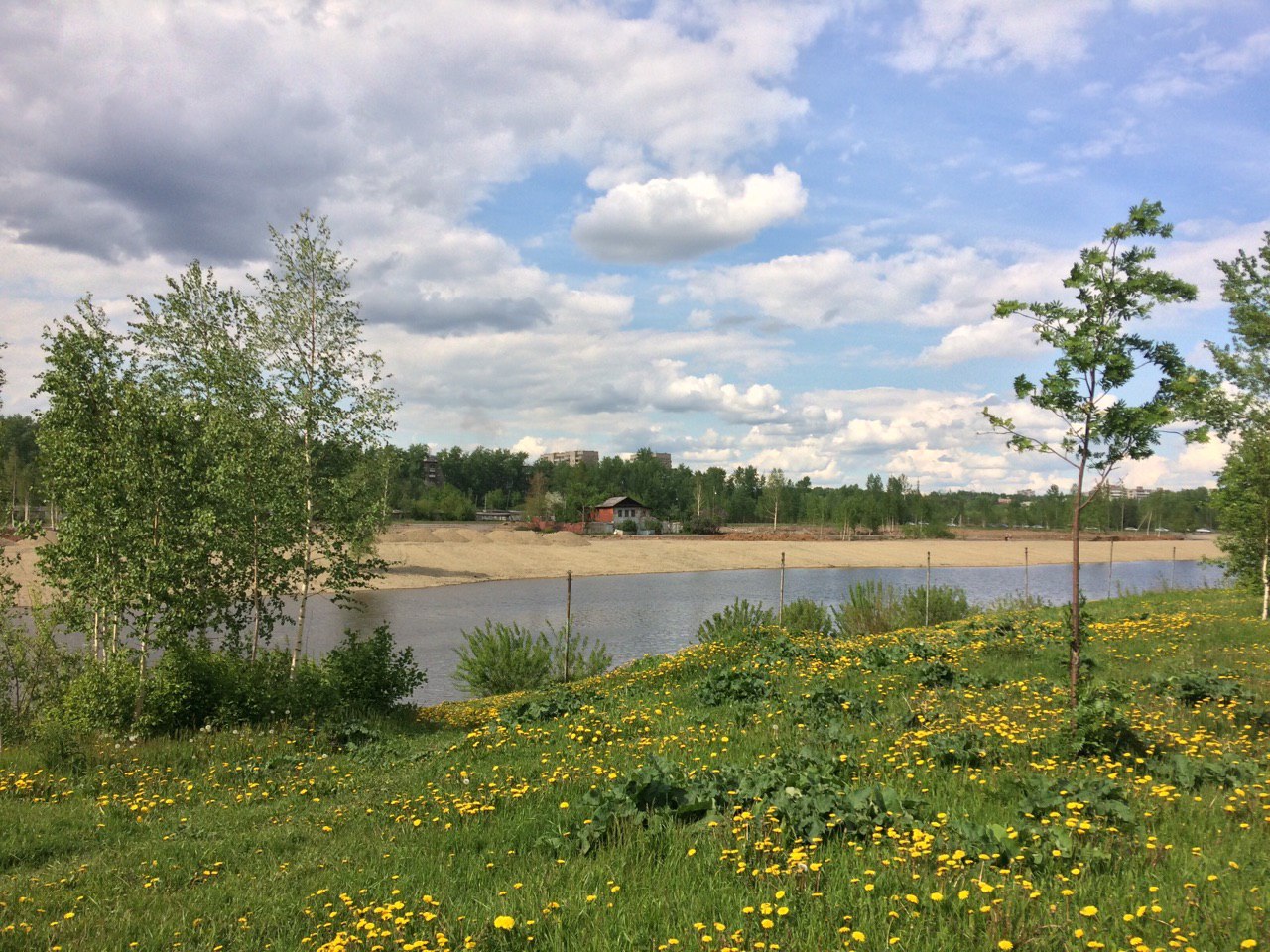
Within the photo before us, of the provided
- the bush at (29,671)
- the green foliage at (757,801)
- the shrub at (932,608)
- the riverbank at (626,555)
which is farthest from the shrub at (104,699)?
the riverbank at (626,555)

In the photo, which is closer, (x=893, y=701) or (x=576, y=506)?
(x=893, y=701)

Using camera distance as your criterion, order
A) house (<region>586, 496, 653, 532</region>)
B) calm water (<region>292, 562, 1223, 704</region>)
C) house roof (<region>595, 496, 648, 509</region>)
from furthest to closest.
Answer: house roof (<region>595, 496, 648, 509</region>) < house (<region>586, 496, 653, 532</region>) < calm water (<region>292, 562, 1223, 704</region>)

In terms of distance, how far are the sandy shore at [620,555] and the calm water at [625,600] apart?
3466 mm

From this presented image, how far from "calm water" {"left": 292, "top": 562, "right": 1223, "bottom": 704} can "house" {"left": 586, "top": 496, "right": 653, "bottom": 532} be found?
53.0 meters

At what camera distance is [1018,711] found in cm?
950

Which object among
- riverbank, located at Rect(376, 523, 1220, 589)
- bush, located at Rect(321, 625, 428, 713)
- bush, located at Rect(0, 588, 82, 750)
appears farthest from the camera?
riverbank, located at Rect(376, 523, 1220, 589)

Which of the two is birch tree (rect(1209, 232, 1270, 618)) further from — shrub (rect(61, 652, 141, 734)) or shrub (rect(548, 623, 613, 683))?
shrub (rect(61, 652, 141, 734))

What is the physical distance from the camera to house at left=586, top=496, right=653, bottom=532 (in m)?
118

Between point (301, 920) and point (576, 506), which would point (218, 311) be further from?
point (576, 506)

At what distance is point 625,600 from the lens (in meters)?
43.5

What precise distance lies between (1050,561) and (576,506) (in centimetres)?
6758

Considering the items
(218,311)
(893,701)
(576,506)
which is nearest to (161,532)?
(218,311)

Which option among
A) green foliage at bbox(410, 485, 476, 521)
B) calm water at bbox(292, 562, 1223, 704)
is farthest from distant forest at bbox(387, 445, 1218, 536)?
calm water at bbox(292, 562, 1223, 704)

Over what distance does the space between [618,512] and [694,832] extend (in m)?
115
